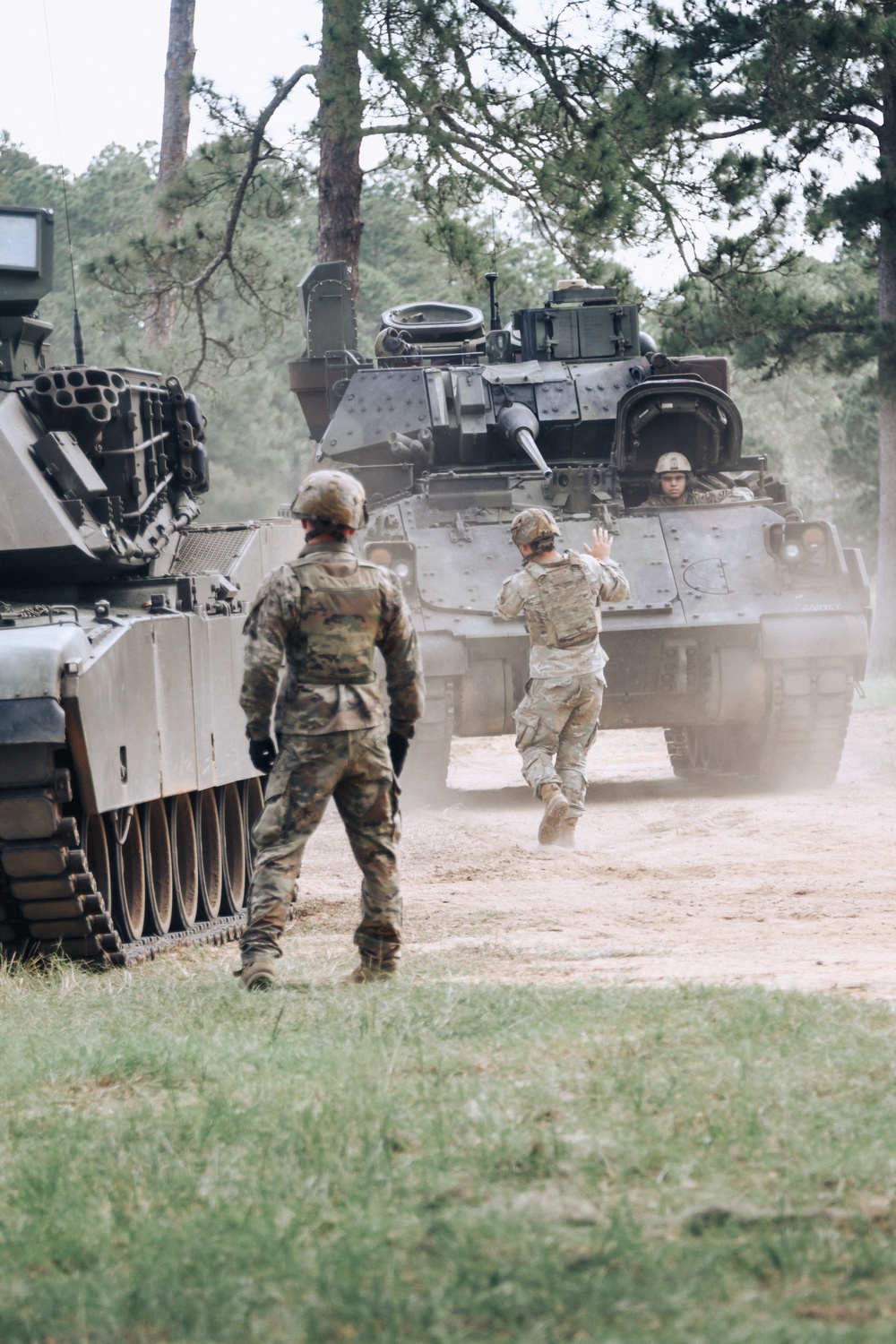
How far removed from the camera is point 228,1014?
219 inches

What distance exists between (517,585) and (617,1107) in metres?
5.95

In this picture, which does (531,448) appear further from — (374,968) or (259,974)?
A: (259,974)

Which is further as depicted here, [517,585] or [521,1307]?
[517,585]

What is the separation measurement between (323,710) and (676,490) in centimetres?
767

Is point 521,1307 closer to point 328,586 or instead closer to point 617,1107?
point 617,1107

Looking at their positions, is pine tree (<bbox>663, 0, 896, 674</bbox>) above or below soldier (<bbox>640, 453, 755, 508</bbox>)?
above

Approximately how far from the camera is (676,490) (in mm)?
13242

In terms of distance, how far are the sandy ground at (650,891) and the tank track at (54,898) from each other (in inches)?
27.9

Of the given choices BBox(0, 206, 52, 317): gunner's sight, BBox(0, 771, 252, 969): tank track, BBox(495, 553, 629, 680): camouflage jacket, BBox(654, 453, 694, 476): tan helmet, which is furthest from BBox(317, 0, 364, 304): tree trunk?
BBox(0, 771, 252, 969): tank track

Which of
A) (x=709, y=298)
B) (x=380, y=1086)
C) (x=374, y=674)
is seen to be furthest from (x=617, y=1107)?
(x=709, y=298)

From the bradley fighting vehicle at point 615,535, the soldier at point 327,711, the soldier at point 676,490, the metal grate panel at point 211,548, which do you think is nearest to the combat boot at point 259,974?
the soldier at point 327,711

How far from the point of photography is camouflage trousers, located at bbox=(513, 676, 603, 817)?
10.0 meters

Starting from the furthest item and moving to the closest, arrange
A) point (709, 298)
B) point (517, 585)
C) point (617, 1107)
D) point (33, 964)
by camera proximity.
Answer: point (709, 298) → point (517, 585) → point (33, 964) → point (617, 1107)

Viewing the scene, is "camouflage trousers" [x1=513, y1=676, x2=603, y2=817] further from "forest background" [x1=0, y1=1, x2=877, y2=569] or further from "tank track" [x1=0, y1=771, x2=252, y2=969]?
"forest background" [x1=0, y1=1, x2=877, y2=569]
